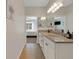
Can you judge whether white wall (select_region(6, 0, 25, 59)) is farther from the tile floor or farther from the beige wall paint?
the beige wall paint

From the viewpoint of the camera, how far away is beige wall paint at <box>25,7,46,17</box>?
9887 mm

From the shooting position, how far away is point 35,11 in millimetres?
9984

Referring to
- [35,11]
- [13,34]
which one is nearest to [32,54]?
[13,34]

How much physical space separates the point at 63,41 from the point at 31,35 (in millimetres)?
10276

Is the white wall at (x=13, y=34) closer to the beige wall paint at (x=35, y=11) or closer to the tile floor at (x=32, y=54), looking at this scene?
the tile floor at (x=32, y=54)

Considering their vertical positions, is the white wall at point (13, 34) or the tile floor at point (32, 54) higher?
the white wall at point (13, 34)

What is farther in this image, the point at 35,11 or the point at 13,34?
the point at 35,11

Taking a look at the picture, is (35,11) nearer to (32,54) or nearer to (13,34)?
(32,54)

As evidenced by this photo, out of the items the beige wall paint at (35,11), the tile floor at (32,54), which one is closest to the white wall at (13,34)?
the tile floor at (32,54)

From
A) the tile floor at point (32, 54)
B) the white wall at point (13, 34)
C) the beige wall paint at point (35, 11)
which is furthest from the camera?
the beige wall paint at point (35, 11)

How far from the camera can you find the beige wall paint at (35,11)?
9887 millimetres

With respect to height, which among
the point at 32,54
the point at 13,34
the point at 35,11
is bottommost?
the point at 32,54

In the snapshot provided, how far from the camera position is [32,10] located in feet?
32.6
